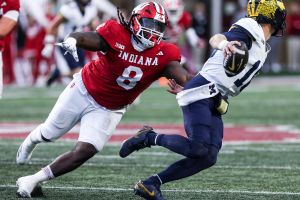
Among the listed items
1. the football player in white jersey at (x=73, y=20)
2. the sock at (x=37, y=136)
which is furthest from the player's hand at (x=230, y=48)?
the football player in white jersey at (x=73, y=20)

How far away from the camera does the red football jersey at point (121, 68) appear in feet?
→ 22.8

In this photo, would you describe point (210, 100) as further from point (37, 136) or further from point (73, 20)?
point (73, 20)

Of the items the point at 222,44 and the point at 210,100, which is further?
the point at 210,100

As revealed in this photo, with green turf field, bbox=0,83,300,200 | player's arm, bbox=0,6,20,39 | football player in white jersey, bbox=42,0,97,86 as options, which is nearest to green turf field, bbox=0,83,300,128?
green turf field, bbox=0,83,300,200

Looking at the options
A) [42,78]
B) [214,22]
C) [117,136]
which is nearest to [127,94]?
[117,136]

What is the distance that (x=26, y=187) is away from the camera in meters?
6.70

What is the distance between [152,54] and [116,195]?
1.05 metres

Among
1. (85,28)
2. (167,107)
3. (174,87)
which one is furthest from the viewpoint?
(167,107)

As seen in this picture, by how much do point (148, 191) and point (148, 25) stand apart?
1.28m

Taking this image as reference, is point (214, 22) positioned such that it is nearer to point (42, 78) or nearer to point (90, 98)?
point (42, 78)

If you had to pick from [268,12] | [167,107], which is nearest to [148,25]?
[268,12]

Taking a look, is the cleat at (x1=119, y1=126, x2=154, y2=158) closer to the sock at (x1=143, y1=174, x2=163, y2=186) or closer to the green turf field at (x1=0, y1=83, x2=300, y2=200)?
the sock at (x1=143, y1=174, x2=163, y2=186)

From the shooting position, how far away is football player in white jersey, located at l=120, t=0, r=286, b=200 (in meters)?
6.33

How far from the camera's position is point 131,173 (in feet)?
26.5
